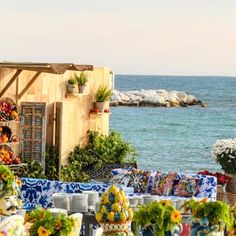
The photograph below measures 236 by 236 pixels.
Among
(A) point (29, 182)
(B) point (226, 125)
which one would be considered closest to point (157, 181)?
(A) point (29, 182)

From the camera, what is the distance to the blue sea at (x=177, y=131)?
92.4ft

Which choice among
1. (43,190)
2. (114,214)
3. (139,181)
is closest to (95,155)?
(139,181)

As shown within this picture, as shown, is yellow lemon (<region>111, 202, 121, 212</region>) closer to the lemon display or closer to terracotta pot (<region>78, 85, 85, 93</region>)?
the lemon display

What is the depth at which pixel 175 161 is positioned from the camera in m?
28.1

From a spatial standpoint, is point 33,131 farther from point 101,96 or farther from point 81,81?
point 101,96

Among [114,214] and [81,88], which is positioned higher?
[81,88]

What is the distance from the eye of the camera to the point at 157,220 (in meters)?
4.40

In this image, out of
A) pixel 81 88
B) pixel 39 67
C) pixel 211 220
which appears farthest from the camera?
pixel 81 88

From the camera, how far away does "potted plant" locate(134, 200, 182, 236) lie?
14.4 feet

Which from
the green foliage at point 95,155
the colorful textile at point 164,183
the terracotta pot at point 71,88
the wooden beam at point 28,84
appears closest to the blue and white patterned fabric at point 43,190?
the colorful textile at point 164,183

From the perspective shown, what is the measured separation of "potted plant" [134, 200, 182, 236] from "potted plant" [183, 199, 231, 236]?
0.32ft

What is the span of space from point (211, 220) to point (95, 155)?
31.6 feet

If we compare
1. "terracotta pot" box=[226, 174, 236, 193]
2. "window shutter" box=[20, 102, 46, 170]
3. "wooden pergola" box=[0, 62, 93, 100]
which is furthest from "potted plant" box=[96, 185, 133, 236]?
"window shutter" box=[20, 102, 46, 170]

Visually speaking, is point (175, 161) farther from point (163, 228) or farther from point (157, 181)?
point (163, 228)
